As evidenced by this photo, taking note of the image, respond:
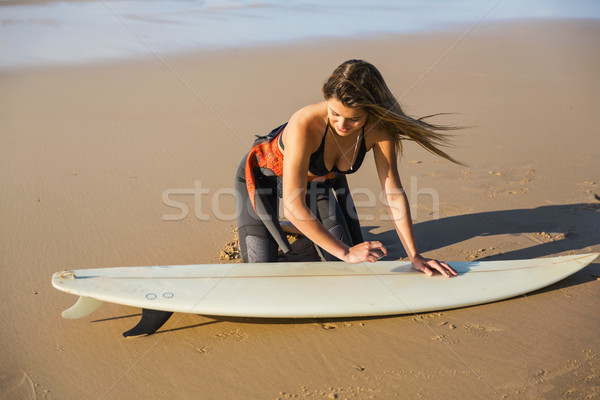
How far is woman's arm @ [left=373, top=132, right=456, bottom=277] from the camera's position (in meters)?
2.81

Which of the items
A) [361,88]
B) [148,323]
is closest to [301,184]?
[361,88]

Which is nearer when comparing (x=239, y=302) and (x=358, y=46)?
(x=239, y=302)

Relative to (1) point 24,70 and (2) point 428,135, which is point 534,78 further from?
(1) point 24,70

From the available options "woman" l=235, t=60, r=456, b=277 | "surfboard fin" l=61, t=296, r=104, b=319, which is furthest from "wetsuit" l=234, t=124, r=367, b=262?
"surfboard fin" l=61, t=296, r=104, b=319

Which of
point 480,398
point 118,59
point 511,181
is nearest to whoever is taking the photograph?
point 480,398

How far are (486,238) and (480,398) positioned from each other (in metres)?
1.56

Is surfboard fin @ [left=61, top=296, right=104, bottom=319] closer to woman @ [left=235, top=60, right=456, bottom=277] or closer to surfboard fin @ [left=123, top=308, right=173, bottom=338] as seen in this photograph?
surfboard fin @ [left=123, top=308, right=173, bottom=338]

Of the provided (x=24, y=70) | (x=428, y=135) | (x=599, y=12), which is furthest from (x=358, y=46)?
(x=428, y=135)

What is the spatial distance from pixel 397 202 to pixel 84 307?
162 centimetres

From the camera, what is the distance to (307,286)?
9.11 ft

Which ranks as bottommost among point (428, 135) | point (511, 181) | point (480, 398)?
point (480, 398)

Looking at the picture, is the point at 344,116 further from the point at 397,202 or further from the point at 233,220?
the point at 233,220

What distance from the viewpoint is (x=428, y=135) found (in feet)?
9.00

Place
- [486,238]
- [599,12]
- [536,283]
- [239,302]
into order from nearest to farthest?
[239,302], [536,283], [486,238], [599,12]
